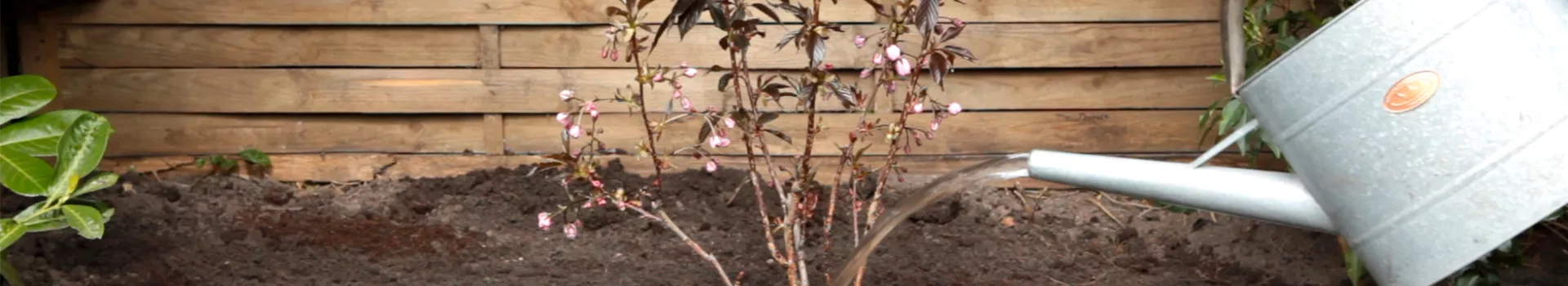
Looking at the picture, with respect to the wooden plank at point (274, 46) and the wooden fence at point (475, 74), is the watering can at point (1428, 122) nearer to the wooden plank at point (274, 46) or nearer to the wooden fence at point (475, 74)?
the wooden fence at point (475, 74)

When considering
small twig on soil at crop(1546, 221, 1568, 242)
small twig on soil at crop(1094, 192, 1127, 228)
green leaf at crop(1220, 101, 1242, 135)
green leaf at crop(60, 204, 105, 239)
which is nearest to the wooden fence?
small twig on soil at crop(1094, 192, 1127, 228)

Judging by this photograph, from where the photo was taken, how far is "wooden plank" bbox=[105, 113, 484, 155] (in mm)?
2984

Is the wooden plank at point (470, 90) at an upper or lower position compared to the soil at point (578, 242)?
upper

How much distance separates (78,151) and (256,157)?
979 millimetres

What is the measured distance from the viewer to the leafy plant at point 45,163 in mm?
1955

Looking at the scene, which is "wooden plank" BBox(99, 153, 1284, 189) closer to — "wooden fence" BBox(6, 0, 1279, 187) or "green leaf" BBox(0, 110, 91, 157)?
"wooden fence" BBox(6, 0, 1279, 187)

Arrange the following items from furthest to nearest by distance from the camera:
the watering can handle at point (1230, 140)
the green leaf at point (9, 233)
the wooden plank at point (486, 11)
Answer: the wooden plank at point (486, 11) → the green leaf at point (9, 233) → the watering can handle at point (1230, 140)

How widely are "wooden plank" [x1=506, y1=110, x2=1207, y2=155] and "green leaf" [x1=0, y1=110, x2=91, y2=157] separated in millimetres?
1068

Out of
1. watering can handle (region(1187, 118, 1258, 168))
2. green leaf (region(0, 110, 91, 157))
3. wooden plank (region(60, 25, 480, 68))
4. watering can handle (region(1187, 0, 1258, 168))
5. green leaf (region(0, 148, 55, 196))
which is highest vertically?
wooden plank (region(60, 25, 480, 68))

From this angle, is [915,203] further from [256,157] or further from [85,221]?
[256,157]

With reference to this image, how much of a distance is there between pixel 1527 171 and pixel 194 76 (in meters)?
2.87

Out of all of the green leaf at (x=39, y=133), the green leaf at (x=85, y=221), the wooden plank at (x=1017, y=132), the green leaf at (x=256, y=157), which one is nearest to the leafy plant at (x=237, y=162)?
the green leaf at (x=256, y=157)

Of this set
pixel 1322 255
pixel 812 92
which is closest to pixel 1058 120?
pixel 1322 255

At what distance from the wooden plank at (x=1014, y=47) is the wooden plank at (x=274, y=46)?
0.68 feet
